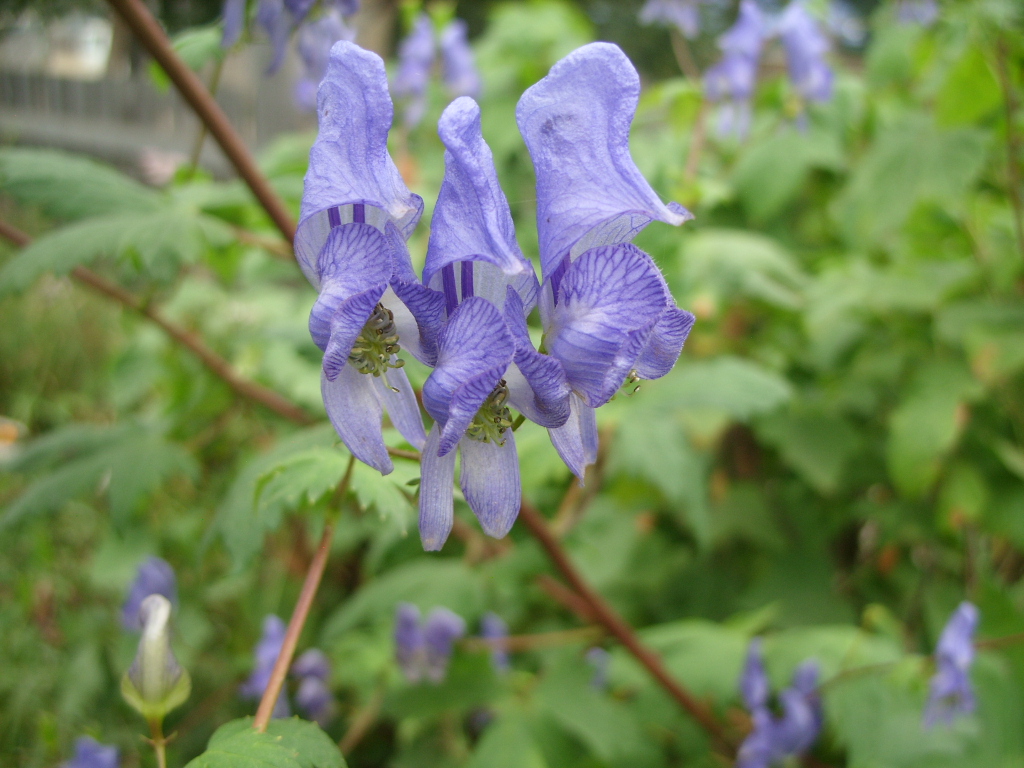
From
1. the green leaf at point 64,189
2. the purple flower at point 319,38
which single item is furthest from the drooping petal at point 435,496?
the green leaf at point 64,189

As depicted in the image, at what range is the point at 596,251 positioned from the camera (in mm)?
482

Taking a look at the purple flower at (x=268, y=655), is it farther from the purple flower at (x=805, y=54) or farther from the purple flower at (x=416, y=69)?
the purple flower at (x=805, y=54)

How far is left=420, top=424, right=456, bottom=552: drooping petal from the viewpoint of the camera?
0.49m

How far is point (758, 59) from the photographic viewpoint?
2.27 meters

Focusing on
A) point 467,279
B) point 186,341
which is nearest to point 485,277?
point 467,279

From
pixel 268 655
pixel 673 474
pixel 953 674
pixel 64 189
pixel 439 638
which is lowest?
pixel 268 655

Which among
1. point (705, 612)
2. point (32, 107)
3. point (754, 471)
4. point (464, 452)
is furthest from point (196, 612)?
point (32, 107)

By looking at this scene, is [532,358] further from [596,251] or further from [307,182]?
[307,182]

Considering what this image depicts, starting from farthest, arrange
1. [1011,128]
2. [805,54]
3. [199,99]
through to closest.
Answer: [805,54]
[1011,128]
[199,99]

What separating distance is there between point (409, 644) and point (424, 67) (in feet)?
5.11

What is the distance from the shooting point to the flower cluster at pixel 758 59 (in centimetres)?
205

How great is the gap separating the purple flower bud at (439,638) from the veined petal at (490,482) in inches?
33.5

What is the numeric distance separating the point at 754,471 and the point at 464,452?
5.74 feet

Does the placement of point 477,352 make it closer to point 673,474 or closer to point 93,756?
point 673,474
